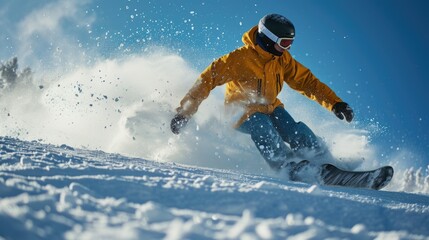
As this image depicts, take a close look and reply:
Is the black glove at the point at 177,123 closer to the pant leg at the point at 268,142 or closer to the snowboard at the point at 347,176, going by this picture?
the pant leg at the point at 268,142

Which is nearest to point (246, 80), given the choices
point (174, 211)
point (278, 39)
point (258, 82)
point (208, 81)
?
point (258, 82)

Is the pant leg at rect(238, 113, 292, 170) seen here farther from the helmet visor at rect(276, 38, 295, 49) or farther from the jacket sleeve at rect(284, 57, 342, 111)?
the jacket sleeve at rect(284, 57, 342, 111)

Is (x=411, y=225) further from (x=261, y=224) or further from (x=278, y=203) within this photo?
(x=261, y=224)

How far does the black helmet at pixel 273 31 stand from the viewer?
4562 mm

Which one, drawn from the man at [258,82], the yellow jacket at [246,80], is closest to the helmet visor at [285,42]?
the man at [258,82]

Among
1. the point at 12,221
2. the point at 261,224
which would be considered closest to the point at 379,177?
the point at 261,224

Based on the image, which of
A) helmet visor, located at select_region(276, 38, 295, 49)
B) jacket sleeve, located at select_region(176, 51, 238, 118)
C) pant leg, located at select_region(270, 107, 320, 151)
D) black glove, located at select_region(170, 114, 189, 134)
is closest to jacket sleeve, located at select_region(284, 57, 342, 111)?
helmet visor, located at select_region(276, 38, 295, 49)

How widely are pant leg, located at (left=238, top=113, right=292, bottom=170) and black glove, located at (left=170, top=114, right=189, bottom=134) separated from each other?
0.95 meters

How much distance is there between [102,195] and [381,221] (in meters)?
1.16

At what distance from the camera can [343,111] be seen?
481 centimetres

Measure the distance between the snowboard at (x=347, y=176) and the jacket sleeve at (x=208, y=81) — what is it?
1815 millimetres

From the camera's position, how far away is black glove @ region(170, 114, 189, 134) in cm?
461

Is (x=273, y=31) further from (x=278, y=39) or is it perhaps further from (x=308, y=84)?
(x=308, y=84)

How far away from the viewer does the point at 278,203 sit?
4.81 ft
